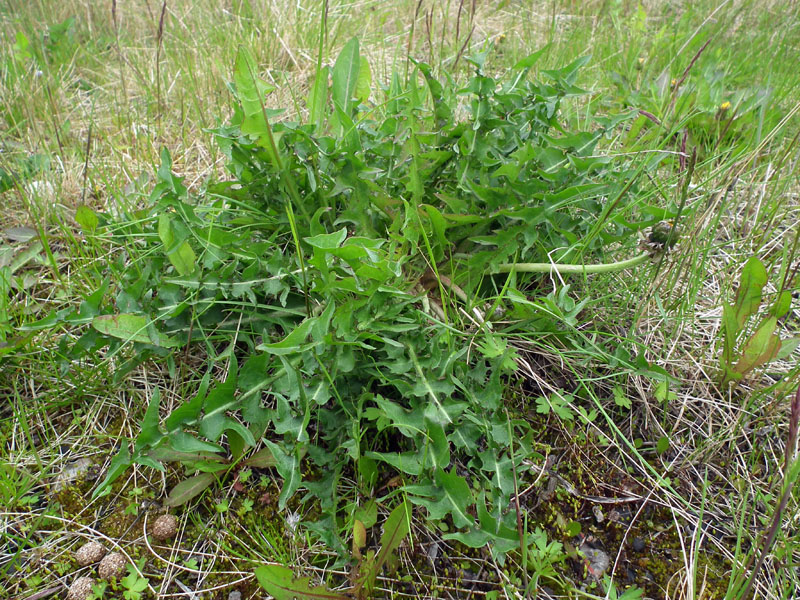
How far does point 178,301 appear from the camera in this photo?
5.38 feet

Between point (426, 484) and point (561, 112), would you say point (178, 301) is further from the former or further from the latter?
point (561, 112)

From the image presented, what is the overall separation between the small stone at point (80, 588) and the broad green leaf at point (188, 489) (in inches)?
9.5

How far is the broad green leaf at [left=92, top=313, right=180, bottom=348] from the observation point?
1540 millimetres

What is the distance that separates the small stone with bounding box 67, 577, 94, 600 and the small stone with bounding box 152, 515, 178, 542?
0.17m

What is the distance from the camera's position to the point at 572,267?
1705 millimetres

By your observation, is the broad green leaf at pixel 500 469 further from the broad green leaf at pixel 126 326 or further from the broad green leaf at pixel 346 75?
the broad green leaf at pixel 346 75

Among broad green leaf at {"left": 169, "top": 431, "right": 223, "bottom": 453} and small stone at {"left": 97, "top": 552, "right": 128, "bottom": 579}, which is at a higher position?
broad green leaf at {"left": 169, "top": 431, "right": 223, "bottom": 453}

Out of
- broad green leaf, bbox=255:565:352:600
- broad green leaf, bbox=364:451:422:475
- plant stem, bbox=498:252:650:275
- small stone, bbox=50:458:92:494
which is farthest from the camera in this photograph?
plant stem, bbox=498:252:650:275

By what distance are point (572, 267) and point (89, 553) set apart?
156cm

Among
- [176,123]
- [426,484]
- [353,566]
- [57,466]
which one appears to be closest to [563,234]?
[426,484]

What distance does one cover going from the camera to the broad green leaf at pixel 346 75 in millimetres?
1932

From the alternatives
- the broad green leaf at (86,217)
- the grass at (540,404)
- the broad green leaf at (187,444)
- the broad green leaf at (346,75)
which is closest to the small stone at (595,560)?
the grass at (540,404)

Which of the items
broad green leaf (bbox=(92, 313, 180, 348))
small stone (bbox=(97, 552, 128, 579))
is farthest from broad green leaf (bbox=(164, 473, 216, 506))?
broad green leaf (bbox=(92, 313, 180, 348))

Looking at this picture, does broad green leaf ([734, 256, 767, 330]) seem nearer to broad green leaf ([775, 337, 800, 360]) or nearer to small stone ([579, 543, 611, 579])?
broad green leaf ([775, 337, 800, 360])
